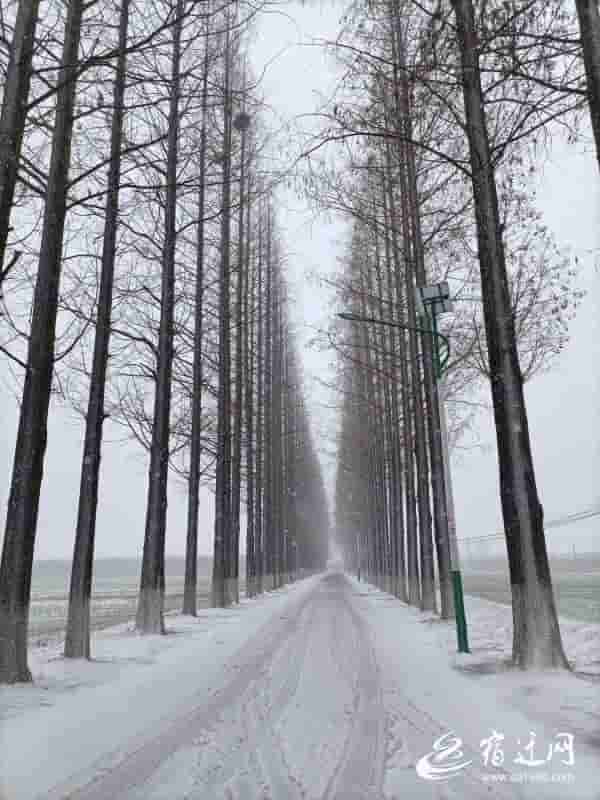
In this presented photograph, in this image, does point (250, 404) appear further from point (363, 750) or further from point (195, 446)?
point (363, 750)

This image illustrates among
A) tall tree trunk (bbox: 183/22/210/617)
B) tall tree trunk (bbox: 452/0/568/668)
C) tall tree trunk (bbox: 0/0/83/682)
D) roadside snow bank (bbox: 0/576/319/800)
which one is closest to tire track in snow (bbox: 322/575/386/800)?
roadside snow bank (bbox: 0/576/319/800)

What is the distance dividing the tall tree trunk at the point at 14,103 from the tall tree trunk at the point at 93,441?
83.9 inches

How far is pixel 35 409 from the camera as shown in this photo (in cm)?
708

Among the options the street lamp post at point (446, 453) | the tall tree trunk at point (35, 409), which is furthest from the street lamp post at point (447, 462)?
the tall tree trunk at point (35, 409)

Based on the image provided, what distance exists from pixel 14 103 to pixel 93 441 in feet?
16.8

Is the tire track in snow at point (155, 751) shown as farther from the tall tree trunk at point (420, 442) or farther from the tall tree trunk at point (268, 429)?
the tall tree trunk at point (268, 429)

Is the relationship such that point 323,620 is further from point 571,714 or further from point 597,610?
point 571,714

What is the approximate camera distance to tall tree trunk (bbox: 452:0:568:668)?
6.71 meters

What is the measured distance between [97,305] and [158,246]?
12.3 feet

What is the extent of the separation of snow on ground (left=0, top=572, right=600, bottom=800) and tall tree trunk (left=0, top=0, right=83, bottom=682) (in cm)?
71

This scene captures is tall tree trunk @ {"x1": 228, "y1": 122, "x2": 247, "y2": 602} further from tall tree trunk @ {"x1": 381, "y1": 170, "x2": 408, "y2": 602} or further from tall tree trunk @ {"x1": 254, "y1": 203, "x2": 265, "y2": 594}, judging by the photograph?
tall tree trunk @ {"x1": 381, "y1": 170, "x2": 408, "y2": 602}

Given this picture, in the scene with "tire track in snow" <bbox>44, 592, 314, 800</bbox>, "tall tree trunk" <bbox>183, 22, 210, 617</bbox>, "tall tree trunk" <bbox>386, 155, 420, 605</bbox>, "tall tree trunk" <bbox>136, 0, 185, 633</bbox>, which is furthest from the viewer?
"tall tree trunk" <bbox>386, 155, 420, 605</bbox>

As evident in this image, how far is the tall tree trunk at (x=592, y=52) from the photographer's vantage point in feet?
19.0

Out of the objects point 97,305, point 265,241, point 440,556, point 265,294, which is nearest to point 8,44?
point 97,305
